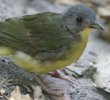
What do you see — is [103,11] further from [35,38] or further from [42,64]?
[42,64]

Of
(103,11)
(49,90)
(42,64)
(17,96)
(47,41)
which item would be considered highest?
(103,11)

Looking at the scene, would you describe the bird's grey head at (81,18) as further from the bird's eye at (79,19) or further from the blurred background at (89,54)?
the blurred background at (89,54)

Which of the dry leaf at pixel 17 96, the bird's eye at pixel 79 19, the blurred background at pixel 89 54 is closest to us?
the dry leaf at pixel 17 96

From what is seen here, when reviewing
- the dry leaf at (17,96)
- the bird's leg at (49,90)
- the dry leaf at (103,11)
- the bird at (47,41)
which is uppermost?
the dry leaf at (103,11)

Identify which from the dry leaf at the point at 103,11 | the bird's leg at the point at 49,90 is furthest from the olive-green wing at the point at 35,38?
the dry leaf at the point at 103,11

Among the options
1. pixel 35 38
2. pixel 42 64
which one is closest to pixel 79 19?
pixel 35 38

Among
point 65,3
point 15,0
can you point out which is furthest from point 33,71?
point 65,3
